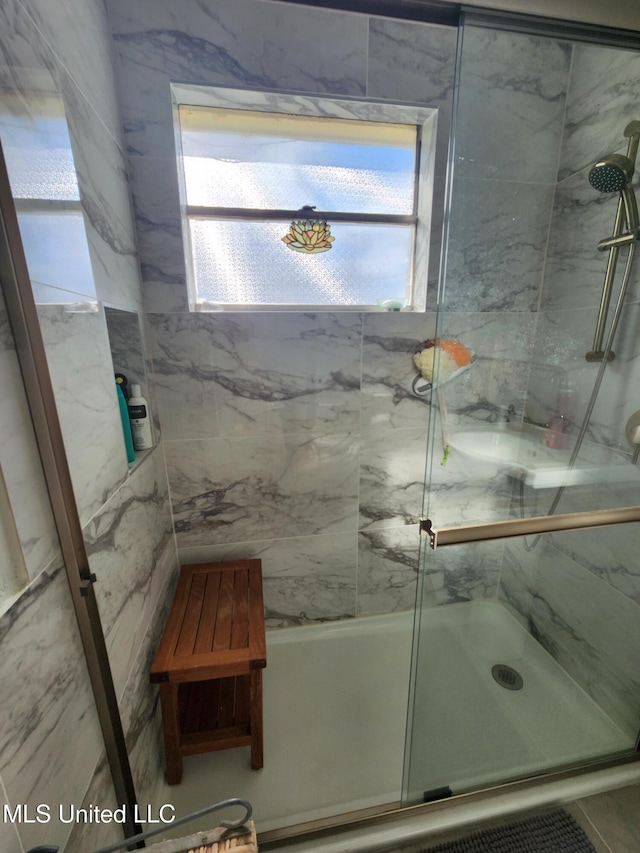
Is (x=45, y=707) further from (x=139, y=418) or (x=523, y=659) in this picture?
(x=523, y=659)

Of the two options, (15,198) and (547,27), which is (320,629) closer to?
(15,198)

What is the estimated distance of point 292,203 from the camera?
1.34 m

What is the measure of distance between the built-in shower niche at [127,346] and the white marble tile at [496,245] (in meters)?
1.03

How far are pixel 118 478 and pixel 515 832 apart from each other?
144 centimetres

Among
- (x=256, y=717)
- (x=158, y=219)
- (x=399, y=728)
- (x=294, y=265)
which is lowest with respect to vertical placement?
(x=399, y=728)

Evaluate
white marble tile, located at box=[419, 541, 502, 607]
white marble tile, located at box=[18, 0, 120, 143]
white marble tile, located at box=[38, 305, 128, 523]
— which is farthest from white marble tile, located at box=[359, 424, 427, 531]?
white marble tile, located at box=[18, 0, 120, 143]

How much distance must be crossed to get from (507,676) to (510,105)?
2001 millimetres

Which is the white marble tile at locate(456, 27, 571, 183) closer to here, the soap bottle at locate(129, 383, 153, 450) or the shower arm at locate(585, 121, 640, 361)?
the shower arm at locate(585, 121, 640, 361)

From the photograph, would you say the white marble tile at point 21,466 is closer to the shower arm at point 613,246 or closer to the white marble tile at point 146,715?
the white marble tile at point 146,715

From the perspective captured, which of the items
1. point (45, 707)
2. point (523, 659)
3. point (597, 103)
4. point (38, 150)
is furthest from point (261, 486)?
point (597, 103)

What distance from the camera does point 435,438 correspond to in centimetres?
118

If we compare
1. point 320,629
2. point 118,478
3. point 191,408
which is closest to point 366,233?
point 191,408

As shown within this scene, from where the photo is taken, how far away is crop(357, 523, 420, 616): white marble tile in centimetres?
157

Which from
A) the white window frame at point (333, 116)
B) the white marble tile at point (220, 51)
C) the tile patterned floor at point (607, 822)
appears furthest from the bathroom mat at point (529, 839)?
the white marble tile at point (220, 51)
